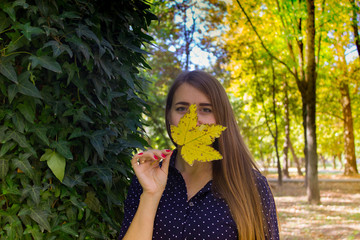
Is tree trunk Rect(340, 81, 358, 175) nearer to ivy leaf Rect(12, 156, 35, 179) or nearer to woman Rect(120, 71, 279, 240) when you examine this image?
woman Rect(120, 71, 279, 240)

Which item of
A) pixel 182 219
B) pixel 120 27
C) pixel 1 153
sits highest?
pixel 120 27

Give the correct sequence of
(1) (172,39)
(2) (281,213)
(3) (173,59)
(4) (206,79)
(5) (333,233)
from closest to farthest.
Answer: (4) (206,79)
(5) (333,233)
(2) (281,213)
(1) (172,39)
(3) (173,59)

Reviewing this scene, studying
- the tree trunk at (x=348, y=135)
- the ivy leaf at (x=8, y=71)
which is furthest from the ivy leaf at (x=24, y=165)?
the tree trunk at (x=348, y=135)

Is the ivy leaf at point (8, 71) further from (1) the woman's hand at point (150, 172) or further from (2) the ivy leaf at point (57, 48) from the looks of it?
(1) the woman's hand at point (150, 172)

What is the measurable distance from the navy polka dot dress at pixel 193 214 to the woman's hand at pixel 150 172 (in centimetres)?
22

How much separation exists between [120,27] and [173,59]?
24.6ft

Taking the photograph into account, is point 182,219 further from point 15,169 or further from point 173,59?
point 173,59

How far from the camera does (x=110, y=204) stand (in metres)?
1.76

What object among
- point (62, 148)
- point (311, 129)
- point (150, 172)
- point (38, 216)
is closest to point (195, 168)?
point (150, 172)

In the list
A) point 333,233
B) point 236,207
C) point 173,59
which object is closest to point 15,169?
point 236,207

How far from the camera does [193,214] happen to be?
1.69 m

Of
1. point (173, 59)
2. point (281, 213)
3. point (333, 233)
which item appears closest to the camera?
point (333, 233)

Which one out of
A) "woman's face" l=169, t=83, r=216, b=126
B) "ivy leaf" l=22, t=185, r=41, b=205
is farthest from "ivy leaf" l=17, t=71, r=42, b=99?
"woman's face" l=169, t=83, r=216, b=126

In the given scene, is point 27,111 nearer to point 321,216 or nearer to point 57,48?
point 57,48
